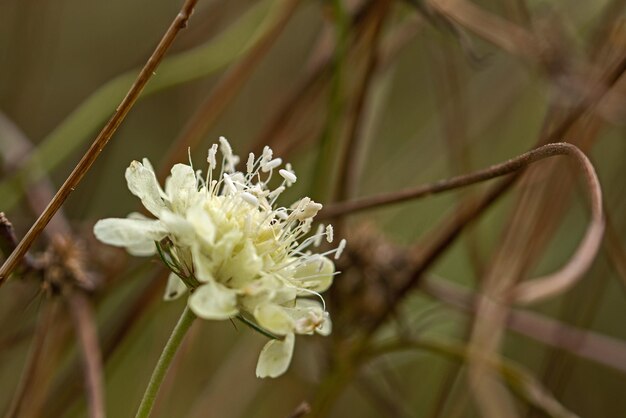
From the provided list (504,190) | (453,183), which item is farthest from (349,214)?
(453,183)

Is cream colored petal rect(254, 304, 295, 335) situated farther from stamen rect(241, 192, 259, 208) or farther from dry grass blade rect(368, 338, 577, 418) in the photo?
dry grass blade rect(368, 338, 577, 418)

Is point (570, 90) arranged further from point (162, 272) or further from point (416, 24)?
point (162, 272)

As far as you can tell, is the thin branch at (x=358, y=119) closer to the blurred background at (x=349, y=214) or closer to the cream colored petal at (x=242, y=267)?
the blurred background at (x=349, y=214)

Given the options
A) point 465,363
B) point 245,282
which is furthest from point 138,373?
point 245,282

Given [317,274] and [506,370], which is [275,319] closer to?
[317,274]

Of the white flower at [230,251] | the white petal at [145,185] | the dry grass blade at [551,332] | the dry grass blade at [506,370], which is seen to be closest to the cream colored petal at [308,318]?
the white flower at [230,251]

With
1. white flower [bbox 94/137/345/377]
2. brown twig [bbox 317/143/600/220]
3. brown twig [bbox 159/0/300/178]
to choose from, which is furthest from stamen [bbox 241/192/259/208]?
brown twig [bbox 159/0/300/178]
